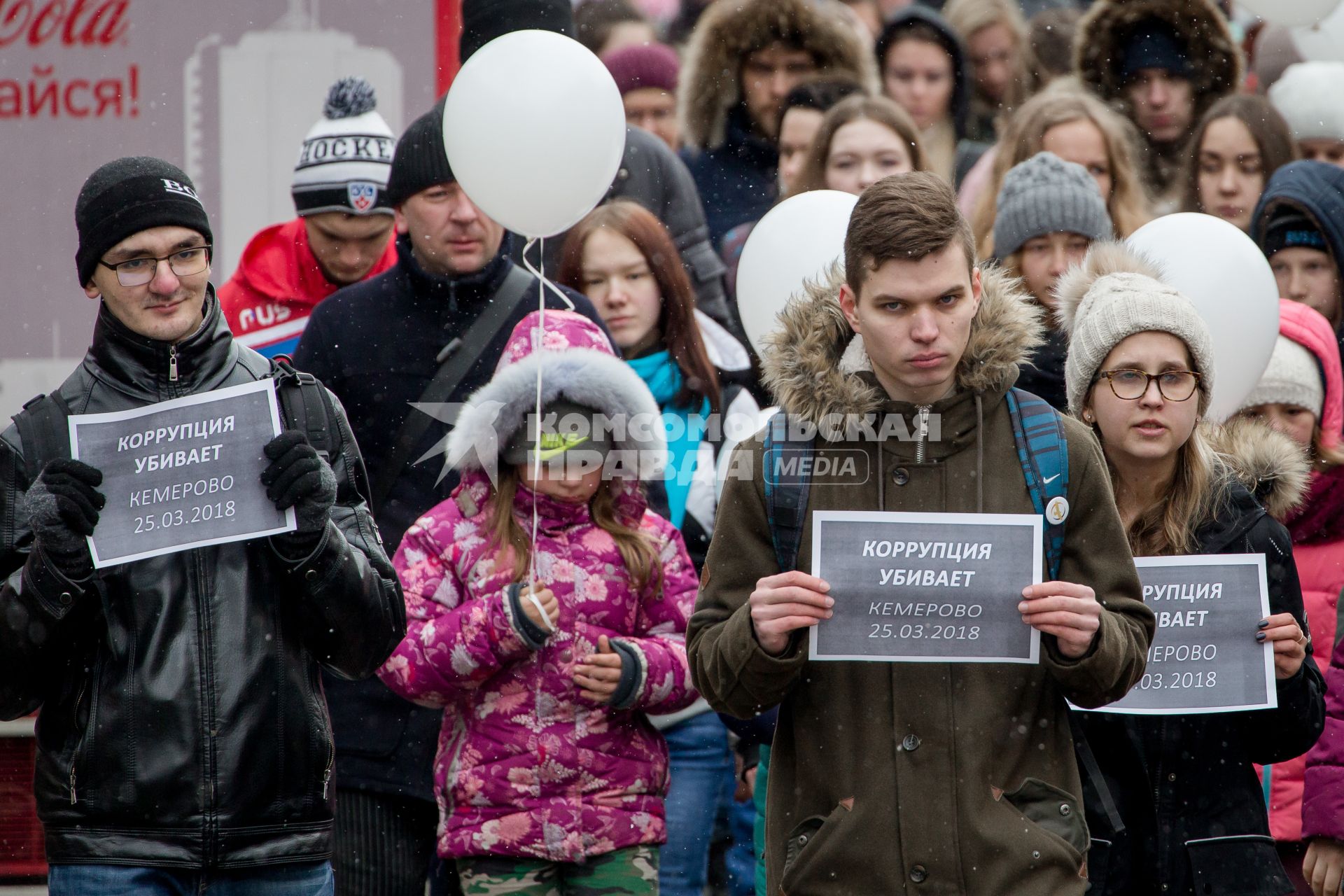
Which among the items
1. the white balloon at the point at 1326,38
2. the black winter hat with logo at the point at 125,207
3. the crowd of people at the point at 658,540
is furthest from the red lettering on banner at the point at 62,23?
the white balloon at the point at 1326,38

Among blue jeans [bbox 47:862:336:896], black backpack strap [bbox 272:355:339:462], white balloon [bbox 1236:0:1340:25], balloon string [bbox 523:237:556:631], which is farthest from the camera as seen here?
white balloon [bbox 1236:0:1340:25]

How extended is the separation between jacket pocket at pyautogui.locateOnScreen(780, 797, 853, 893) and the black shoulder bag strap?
2441mm

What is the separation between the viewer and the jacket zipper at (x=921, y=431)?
3707 mm

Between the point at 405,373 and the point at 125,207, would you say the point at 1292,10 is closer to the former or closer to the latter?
the point at 405,373

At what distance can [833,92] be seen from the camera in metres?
8.20

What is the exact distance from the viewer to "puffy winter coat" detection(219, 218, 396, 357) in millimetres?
6566

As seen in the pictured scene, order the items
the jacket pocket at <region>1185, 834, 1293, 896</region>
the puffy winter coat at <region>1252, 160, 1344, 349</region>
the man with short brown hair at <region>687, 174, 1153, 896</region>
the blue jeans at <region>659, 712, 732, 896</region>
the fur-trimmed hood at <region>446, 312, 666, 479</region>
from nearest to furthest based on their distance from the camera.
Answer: the man with short brown hair at <region>687, 174, 1153, 896</region> < the jacket pocket at <region>1185, 834, 1293, 896</region> < the fur-trimmed hood at <region>446, 312, 666, 479</region> < the blue jeans at <region>659, 712, 732, 896</region> < the puffy winter coat at <region>1252, 160, 1344, 349</region>

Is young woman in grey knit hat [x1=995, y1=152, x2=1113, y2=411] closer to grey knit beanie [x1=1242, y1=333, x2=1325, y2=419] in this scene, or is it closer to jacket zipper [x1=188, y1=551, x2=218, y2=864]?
grey knit beanie [x1=1242, y1=333, x2=1325, y2=419]

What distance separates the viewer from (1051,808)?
11.8 feet

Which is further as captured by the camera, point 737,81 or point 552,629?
point 737,81

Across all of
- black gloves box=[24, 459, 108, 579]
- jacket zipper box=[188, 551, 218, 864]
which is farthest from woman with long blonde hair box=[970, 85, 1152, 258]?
black gloves box=[24, 459, 108, 579]

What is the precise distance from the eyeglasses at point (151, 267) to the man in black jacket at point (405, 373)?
67.2 inches

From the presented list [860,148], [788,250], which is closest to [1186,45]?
[860,148]

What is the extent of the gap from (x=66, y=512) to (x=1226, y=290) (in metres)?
3.52
